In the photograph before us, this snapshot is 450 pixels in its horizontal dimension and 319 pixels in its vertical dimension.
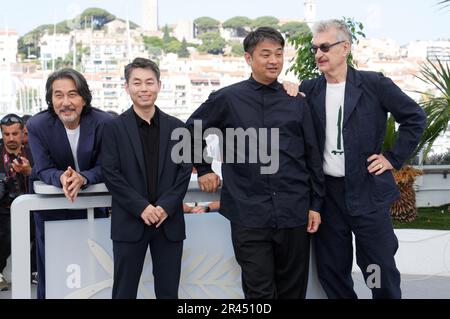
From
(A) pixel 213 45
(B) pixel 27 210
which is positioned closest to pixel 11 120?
(B) pixel 27 210

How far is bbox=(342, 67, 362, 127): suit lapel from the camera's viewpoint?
337cm

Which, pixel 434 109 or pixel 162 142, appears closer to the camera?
pixel 162 142

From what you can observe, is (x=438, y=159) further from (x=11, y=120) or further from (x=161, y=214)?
(x=161, y=214)

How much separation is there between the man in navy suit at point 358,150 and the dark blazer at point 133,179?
0.76 m

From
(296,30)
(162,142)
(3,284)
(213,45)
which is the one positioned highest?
(213,45)

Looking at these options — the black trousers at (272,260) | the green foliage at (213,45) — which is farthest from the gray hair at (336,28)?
the green foliage at (213,45)

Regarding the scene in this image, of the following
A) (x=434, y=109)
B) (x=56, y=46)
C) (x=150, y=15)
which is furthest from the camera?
(x=150, y=15)

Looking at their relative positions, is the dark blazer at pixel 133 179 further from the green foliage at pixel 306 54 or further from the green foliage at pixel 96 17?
the green foliage at pixel 96 17

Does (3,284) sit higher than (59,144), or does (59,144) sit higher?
(59,144)

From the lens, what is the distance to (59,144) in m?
3.37

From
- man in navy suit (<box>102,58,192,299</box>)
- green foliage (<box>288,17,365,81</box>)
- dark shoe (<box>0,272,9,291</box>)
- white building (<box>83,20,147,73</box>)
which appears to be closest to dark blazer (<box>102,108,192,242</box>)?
man in navy suit (<box>102,58,192,299</box>)

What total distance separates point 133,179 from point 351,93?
1158 mm

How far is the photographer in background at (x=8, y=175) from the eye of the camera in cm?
516
